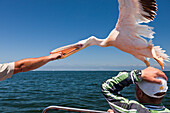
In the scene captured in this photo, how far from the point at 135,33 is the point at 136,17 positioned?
1.40 feet

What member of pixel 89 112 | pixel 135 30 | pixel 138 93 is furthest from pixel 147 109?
pixel 135 30

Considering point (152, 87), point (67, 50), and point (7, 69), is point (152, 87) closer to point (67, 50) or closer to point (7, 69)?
point (7, 69)

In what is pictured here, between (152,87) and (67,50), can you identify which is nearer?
(152,87)

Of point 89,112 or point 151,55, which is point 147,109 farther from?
point 151,55

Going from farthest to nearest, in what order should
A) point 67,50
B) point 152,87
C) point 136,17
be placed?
1. point 136,17
2. point 67,50
3. point 152,87

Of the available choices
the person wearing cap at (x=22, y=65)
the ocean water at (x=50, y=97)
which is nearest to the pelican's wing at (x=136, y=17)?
the person wearing cap at (x=22, y=65)

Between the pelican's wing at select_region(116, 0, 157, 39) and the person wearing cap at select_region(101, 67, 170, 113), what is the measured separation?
3.25 meters

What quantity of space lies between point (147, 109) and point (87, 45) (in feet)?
9.17

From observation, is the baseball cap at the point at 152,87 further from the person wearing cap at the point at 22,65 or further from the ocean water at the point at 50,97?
the ocean water at the point at 50,97

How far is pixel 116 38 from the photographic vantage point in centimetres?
404

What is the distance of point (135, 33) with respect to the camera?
4.21 meters

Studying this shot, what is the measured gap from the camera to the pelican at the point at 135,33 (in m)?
4.06

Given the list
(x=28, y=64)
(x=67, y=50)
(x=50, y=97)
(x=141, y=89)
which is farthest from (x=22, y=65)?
(x=50, y=97)

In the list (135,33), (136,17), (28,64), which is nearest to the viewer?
(28,64)
